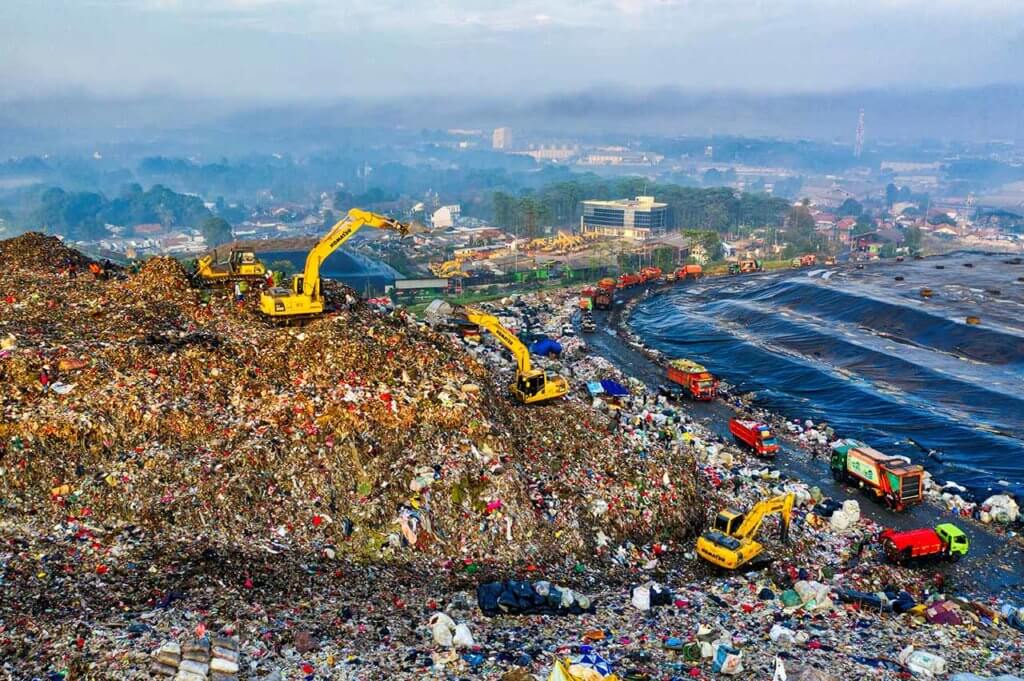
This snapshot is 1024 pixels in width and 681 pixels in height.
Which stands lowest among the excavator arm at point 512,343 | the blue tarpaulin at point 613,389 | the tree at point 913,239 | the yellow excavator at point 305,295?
the blue tarpaulin at point 613,389

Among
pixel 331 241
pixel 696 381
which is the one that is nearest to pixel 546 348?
pixel 696 381

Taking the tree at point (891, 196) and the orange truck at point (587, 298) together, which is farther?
the tree at point (891, 196)

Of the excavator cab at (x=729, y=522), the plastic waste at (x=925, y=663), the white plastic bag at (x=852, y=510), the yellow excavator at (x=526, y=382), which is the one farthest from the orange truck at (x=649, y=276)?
the plastic waste at (x=925, y=663)

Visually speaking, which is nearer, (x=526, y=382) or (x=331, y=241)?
(x=526, y=382)

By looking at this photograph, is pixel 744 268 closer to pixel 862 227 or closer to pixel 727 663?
pixel 727 663

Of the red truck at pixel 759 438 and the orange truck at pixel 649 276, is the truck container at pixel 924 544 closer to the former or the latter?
the red truck at pixel 759 438
